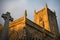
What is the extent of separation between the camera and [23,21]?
25.6 m

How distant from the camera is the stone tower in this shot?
4327cm

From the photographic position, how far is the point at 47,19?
43.7 m

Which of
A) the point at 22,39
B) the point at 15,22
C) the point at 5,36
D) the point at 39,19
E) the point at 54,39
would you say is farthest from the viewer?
the point at 39,19

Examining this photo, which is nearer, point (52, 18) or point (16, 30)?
point (16, 30)

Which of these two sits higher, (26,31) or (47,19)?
(47,19)

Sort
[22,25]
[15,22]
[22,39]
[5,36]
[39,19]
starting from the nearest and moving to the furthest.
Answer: [5,36], [22,39], [22,25], [15,22], [39,19]

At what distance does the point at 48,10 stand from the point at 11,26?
2315 centimetres

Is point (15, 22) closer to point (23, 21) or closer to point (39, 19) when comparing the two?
point (23, 21)

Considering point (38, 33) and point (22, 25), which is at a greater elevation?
point (22, 25)

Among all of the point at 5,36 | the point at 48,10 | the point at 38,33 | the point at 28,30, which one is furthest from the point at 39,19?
the point at 5,36

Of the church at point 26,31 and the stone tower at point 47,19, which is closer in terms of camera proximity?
the church at point 26,31

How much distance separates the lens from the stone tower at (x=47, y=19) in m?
43.3

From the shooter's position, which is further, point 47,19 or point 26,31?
point 47,19

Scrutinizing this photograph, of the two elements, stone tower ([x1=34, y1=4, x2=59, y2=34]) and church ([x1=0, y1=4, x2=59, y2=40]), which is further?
stone tower ([x1=34, y1=4, x2=59, y2=34])
